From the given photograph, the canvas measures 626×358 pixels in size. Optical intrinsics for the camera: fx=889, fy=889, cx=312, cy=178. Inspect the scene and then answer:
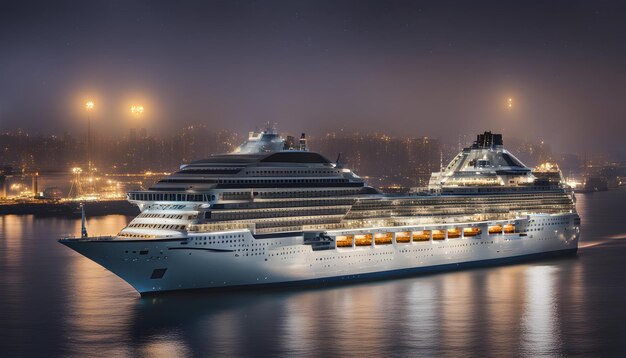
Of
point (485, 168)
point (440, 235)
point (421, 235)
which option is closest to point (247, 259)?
point (421, 235)

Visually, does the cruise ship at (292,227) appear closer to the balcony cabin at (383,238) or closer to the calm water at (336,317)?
the balcony cabin at (383,238)

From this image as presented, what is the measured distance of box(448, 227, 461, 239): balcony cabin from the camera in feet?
125

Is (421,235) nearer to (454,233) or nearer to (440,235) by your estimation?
(440,235)

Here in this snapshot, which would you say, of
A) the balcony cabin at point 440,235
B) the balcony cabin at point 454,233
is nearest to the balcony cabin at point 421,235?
the balcony cabin at point 440,235

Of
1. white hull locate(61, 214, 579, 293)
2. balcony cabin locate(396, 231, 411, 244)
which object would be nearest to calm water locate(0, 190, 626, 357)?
white hull locate(61, 214, 579, 293)

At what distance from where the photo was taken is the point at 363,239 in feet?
113

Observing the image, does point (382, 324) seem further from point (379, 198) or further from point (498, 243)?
point (498, 243)

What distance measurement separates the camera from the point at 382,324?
27.1 m

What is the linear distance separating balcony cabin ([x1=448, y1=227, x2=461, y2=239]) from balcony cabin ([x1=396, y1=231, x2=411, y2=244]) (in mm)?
2567

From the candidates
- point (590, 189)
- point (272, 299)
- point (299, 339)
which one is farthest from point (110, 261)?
point (590, 189)

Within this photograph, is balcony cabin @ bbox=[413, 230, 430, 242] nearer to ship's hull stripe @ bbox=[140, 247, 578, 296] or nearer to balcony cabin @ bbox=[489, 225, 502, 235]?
ship's hull stripe @ bbox=[140, 247, 578, 296]

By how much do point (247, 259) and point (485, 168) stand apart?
1748 centimetres

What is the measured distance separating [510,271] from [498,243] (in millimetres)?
2011

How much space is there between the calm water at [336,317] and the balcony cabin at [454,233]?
1.81 metres
